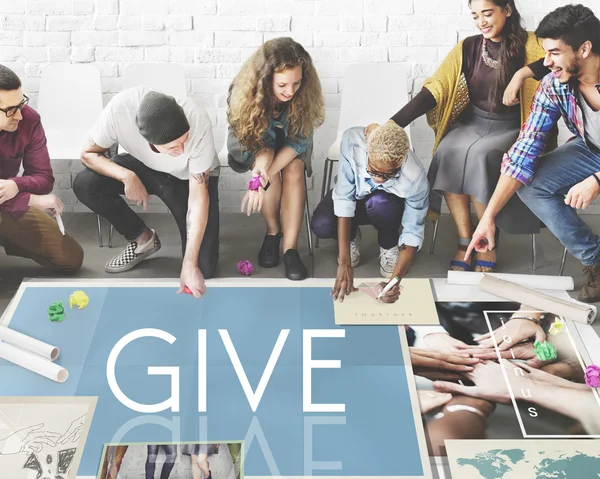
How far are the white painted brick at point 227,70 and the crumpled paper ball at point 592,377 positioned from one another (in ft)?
6.43

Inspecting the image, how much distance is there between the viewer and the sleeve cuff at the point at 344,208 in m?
2.90

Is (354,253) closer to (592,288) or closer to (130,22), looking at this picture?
(592,288)

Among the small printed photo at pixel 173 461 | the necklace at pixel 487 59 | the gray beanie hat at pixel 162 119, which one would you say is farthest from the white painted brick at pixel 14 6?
the small printed photo at pixel 173 461

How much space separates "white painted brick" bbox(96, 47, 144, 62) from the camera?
3.36 metres

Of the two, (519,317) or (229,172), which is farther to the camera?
(229,172)

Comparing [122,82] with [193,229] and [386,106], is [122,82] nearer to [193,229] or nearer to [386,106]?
[193,229]

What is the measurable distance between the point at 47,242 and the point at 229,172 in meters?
0.94

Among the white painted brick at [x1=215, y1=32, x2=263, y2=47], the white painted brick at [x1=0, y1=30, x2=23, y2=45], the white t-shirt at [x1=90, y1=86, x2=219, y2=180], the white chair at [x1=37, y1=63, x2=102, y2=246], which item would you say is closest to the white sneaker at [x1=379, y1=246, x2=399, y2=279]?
the white t-shirt at [x1=90, y1=86, x2=219, y2=180]

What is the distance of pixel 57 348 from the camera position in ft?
8.16

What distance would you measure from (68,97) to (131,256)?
818 mm

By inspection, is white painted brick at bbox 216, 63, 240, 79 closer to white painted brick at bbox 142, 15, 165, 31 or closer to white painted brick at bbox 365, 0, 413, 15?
white painted brick at bbox 142, 15, 165, 31

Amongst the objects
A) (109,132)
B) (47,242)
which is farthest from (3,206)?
(109,132)

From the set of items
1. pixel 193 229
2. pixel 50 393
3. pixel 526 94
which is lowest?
pixel 50 393

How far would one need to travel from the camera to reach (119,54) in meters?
3.37
